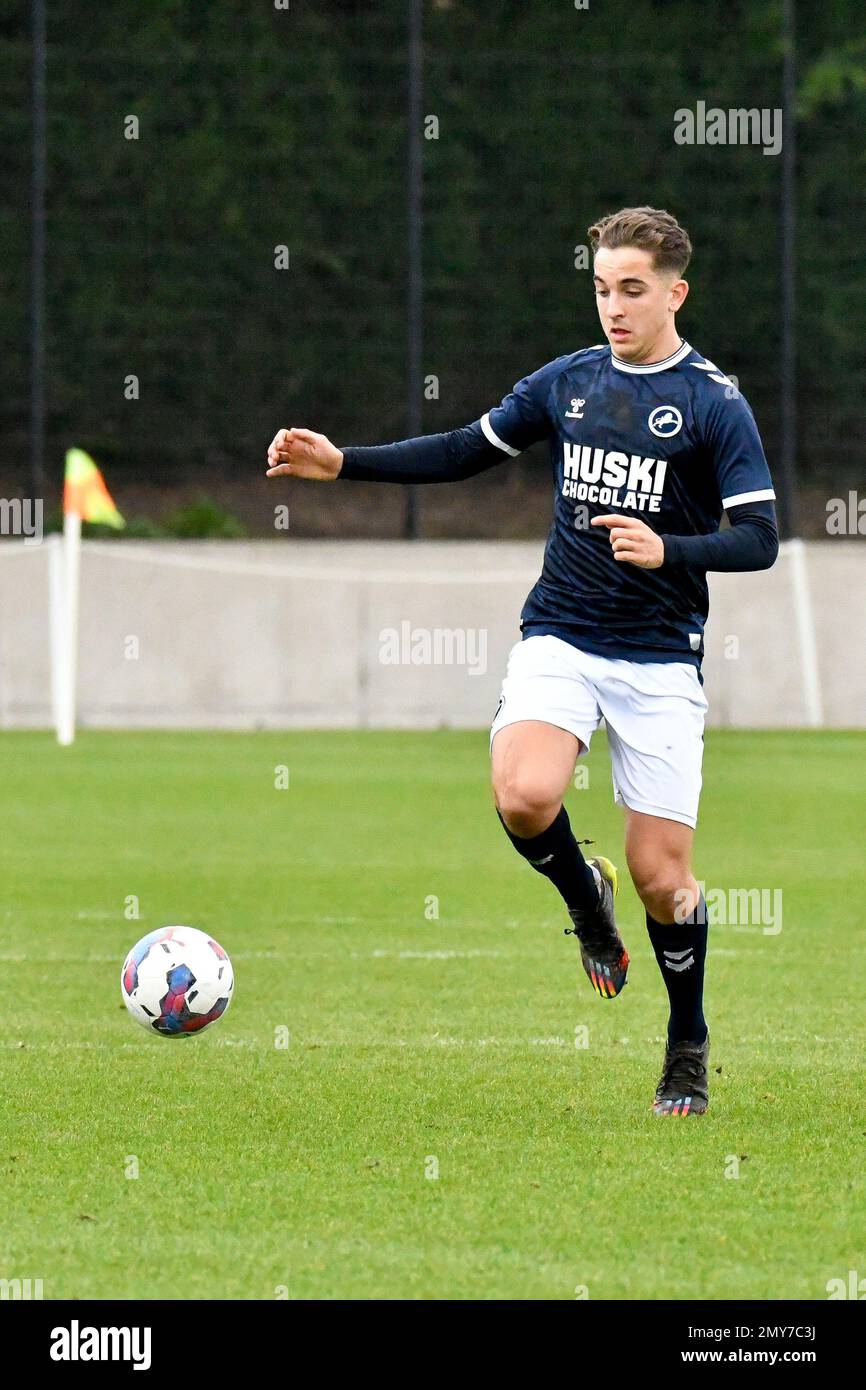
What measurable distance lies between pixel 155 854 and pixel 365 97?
14719 mm

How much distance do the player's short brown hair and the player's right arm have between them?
482 mm

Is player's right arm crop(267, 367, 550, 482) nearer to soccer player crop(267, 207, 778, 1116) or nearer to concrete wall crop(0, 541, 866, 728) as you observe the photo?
soccer player crop(267, 207, 778, 1116)

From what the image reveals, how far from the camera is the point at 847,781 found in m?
17.3

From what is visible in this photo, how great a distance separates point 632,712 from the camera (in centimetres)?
606

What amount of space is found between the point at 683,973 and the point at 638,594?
1.04 m

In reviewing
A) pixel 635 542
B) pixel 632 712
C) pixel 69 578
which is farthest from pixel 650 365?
pixel 69 578

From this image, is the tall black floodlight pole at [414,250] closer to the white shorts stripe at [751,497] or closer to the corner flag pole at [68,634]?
the corner flag pole at [68,634]

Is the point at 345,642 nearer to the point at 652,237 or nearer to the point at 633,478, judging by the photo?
the point at 633,478

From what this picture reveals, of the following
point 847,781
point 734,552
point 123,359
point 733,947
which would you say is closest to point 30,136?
point 123,359

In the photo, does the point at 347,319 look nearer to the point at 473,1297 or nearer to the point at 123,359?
the point at 123,359

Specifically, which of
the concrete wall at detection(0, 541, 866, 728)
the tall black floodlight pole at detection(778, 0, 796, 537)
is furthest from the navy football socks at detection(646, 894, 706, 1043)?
the tall black floodlight pole at detection(778, 0, 796, 537)

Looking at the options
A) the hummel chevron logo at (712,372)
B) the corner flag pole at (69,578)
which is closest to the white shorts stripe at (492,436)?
the hummel chevron logo at (712,372)

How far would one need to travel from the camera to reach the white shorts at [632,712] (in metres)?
6.00

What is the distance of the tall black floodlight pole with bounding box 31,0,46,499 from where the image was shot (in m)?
24.7
